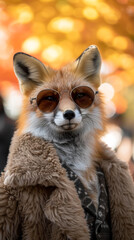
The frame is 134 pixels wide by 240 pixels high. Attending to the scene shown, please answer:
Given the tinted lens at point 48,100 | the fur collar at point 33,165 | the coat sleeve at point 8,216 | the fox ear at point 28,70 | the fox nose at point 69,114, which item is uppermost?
the fox ear at point 28,70

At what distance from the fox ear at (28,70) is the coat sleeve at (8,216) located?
0.63m

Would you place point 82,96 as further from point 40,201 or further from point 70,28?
point 70,28

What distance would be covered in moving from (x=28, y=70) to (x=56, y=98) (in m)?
0.26

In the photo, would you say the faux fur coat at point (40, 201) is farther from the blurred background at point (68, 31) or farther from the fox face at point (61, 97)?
the blurred background at point (68, 31)

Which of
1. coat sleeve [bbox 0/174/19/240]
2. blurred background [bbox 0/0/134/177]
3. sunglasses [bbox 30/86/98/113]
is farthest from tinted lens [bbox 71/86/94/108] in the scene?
blurred background [bbox 0/0/134/177]

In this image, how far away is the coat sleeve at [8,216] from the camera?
1.37 metres

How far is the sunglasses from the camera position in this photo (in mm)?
1437

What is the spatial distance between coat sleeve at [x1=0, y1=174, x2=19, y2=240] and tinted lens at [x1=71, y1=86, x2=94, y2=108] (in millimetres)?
636

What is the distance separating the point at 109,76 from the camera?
3.53m

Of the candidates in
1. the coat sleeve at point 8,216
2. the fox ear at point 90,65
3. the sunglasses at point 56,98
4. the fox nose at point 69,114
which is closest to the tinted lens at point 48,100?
the sunglasses at point 56,98

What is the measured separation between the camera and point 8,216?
4.52 ft

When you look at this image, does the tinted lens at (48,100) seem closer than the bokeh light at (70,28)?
Yes

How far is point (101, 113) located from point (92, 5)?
2210mm

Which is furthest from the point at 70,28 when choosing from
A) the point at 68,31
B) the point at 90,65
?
the point at 90,65
